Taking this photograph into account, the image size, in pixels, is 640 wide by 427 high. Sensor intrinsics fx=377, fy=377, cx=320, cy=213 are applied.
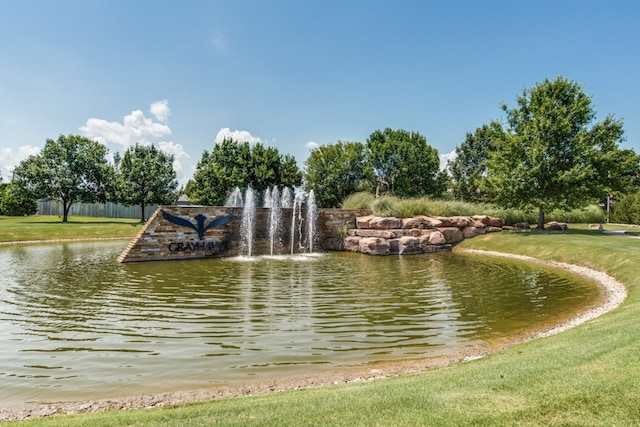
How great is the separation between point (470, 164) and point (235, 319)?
39.8 m

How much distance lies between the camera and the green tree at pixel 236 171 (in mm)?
40688

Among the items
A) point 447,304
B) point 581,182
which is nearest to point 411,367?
point 447,304

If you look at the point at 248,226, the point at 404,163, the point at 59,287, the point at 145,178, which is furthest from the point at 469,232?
the point at 145,178

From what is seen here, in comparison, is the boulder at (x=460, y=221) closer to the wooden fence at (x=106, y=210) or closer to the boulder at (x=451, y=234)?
the boulder at (x=451, y=234)

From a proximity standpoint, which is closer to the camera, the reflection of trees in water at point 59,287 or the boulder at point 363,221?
the reflection of trees in water at point 59,287

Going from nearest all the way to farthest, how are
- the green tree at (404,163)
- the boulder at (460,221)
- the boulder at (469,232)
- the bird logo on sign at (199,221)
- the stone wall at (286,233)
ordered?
the stone wall at (286,233)
the bird logo on sign at (199,221)
the boulder at (460,221)
the boulder at (469,232)
the green tree at (404,163)

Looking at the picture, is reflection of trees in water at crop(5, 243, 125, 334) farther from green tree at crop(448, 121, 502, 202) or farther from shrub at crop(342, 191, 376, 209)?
green tree at crop(448, 121, 502, 202)

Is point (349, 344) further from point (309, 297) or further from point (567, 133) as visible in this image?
point (567, 133)

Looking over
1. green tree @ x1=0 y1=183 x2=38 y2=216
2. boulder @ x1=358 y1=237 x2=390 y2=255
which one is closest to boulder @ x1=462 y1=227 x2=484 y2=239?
boulder @ x1=358 y1=237 x2=390 y2=255

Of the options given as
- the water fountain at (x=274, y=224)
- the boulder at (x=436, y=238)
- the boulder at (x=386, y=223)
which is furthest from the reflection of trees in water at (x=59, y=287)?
the boulder at (x=436, y=238)

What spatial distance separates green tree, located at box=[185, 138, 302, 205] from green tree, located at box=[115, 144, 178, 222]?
286cm

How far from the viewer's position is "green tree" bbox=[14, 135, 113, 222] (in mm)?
39375

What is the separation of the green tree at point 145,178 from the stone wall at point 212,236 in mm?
23954

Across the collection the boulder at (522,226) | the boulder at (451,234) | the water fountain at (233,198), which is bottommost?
Answer: the boulder at (451,234)
